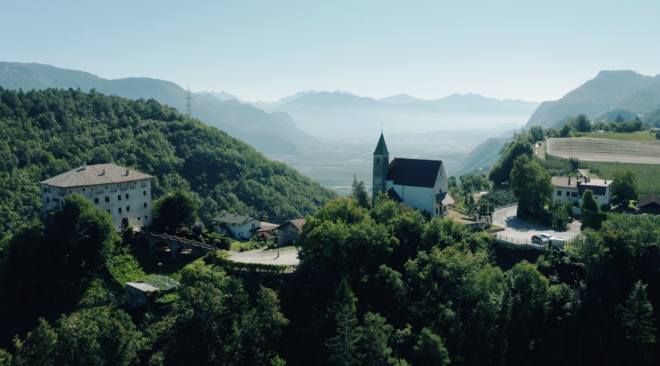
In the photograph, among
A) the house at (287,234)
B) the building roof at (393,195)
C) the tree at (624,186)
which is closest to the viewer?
the house at (287,234)

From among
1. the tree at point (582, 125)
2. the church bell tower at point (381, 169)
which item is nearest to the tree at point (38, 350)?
the church bell tower at point (381, 169)

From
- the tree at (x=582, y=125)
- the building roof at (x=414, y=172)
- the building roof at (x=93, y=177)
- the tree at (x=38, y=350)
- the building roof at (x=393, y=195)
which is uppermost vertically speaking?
the tree at (x=582, y=125)

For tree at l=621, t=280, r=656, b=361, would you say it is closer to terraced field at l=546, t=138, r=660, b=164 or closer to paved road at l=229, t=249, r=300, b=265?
paved road at l=229, t=249, r=300, b=265

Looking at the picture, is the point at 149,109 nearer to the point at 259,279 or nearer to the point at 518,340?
the point at 259,279

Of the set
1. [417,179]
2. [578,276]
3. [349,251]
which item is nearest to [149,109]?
[417,179]

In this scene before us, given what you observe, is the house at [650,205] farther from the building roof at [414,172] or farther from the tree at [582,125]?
the tree at [582,125]

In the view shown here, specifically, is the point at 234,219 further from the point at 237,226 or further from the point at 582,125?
the point at 582,125

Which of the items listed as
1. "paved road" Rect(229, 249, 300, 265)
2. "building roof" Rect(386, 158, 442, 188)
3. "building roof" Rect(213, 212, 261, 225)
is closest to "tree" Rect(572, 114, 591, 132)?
"building roof" Rect(386, 158, 442, 188)

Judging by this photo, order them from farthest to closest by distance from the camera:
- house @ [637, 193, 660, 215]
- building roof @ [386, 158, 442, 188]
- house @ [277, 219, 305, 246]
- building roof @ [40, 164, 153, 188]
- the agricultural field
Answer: the agricultural field, building roof @ [386, 158, 442, 188], house @ [277, 219, 305, 246], house @ [637, 193, 660, 215], building roof @ [40, 164, 153, 188]
